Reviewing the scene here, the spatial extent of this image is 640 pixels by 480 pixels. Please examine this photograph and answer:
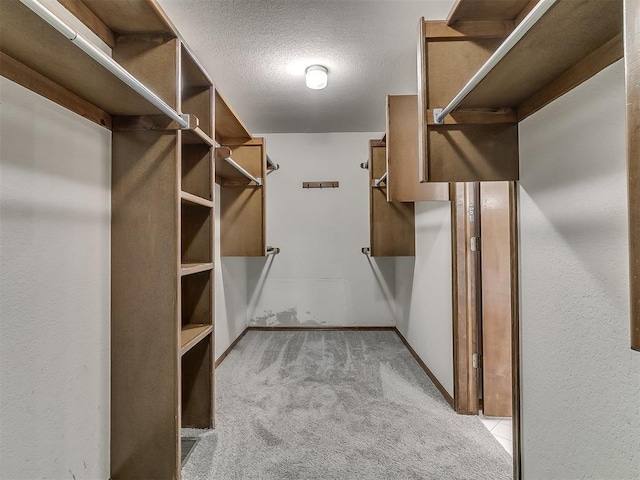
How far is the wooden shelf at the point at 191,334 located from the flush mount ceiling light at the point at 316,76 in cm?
184

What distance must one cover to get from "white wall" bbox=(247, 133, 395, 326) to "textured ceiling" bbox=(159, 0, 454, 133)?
0.81 m

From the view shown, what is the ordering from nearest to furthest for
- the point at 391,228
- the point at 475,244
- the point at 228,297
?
the point at 475,244, the point at 391,228, the point at 228,297

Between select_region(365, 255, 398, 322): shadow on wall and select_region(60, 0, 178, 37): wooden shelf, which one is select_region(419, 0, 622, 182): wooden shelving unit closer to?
select_region(60, 0, 178, 37): wooden shelf

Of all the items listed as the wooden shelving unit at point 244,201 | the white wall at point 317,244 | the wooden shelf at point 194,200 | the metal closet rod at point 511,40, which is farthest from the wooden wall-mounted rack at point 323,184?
the metal closet rod at point 511,40

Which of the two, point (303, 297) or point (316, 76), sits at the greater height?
point (316, 76)

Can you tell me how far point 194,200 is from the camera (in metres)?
1.60

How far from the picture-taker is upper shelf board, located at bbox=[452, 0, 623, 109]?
768mm

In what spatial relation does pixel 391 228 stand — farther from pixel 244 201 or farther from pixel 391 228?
pixel 244 201

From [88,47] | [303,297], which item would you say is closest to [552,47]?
[88,47]

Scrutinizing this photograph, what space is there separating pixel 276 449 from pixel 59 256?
137 centimetres

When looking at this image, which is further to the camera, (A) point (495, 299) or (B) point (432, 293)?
(B) point (432, 293)

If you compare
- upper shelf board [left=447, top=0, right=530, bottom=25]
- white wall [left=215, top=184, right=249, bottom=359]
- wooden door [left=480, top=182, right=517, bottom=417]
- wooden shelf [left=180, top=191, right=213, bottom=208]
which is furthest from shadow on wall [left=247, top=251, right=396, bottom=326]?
upper shelf board [left=447, top=0, right=530, bottom=25]

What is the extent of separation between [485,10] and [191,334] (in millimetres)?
1925

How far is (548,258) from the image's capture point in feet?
3.87
